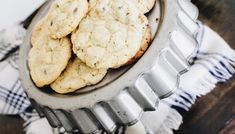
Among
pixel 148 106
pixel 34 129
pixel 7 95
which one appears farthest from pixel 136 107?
pixel 7 95

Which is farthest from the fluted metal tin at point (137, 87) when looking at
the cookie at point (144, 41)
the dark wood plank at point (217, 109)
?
the dark wood plank at point (217, 109)

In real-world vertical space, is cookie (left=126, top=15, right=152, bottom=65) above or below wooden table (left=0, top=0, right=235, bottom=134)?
above

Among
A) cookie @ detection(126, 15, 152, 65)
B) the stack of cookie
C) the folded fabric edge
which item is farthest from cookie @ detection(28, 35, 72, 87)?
the folded fabric edge

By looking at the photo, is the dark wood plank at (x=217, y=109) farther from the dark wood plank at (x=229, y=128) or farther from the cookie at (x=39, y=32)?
the cookie at (x=39, y=32)

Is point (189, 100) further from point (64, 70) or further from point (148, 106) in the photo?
point (64, 70)

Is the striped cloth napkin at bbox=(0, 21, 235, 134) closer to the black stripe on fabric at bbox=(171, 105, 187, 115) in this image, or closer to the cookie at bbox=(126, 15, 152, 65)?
the black stripe on fabric at bbox=(171, 105, 187, 115)

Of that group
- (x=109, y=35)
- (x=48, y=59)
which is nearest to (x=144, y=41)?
(x=109, y=35)
